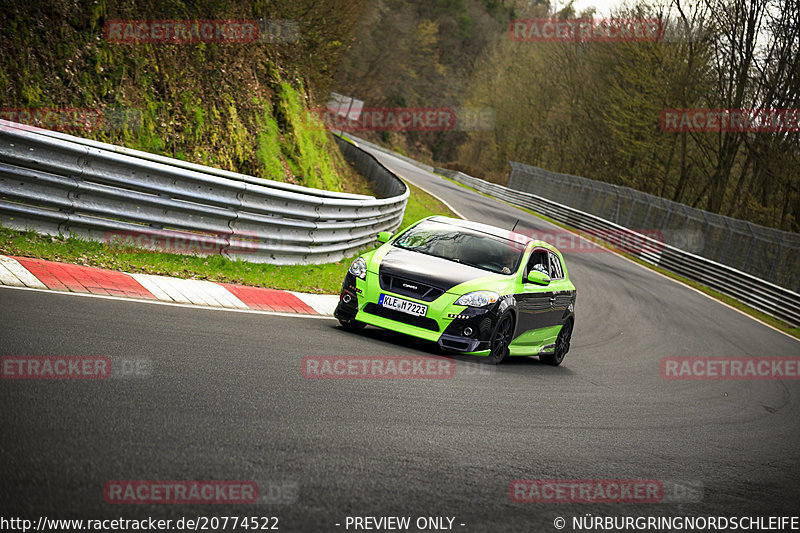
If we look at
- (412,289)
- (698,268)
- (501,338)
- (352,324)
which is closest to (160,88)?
(352,324)

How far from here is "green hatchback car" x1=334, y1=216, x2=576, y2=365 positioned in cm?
945

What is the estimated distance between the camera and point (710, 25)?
41.5 m

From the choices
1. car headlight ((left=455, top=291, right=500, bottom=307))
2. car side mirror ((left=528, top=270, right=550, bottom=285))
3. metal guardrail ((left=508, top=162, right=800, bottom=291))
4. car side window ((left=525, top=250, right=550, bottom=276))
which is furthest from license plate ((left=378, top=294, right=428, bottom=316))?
metal guardrail ((left=508, top=162, right=800, bottom=291))

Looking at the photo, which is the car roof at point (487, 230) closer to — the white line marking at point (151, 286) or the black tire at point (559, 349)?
the black tire at point (559, 349)

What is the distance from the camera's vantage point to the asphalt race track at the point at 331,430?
4.19m

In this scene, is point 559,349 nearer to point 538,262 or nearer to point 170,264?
point 538,262

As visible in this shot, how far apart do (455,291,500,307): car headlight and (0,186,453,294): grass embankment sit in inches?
134

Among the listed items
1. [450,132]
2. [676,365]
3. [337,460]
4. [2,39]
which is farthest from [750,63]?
[450,132]

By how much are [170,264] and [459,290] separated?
3870 mm

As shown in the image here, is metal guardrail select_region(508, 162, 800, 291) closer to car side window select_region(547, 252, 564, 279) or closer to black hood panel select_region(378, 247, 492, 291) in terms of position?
car side window select_region(547, 252, 564, 279)

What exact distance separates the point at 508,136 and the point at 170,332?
215 feet

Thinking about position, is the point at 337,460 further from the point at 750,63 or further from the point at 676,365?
the point at 750,63

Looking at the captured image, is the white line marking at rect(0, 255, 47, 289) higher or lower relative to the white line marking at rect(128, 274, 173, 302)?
higher

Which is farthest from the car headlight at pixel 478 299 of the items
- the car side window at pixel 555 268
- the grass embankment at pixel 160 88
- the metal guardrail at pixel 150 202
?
the grass embankment at pixel 160 88
